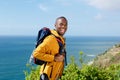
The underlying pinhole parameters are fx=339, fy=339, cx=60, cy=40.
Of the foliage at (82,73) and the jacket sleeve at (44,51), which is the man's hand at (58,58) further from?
the foliage at (82,73)

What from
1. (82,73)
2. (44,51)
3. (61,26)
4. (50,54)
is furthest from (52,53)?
(82,73)

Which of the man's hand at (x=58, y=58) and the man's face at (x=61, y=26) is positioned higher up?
the man's face at (x=61, y=26)

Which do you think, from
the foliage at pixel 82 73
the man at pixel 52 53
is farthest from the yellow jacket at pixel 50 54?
the foliage at pixel 82 73

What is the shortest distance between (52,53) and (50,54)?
4 cm

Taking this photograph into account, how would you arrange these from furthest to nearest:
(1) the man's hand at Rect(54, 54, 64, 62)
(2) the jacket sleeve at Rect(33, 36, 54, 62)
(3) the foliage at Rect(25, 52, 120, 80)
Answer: (3) the foliage at Rect(25, 52, 120, 80), (1) the man's hand at Rect(54, 54, 64, 62), (2) the jacket sleeve at Rect(33, 36, 54, 62)

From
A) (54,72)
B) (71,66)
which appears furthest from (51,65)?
(71,66)

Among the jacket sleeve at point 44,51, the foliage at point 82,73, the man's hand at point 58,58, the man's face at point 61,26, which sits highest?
the man's face at point 61,26

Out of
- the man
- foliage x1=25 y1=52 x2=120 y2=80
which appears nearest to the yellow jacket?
the man

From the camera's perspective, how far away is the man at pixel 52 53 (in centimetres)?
538

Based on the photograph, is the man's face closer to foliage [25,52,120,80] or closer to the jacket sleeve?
the jacket sleeve

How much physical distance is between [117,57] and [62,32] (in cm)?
1256

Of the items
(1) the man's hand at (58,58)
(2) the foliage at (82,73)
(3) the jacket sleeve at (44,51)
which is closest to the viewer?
(3) the jacket sleeve at (44,51)

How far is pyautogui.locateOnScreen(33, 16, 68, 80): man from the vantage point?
212 inches

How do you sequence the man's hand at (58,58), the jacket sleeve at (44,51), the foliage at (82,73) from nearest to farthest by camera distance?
the jacket sleeve at (44,51) < the man's hand at (58,58) < the foliage at (82,73)
